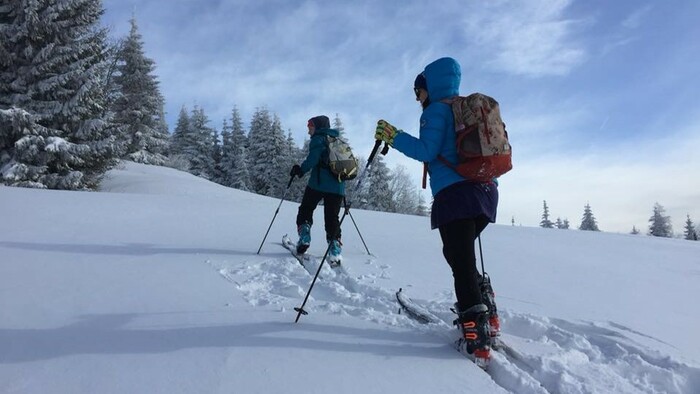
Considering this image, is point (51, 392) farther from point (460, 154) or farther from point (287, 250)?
point (287, 250)

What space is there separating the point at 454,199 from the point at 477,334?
0.98 m

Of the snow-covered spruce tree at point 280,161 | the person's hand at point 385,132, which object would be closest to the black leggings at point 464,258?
the person's hand at point 385,132

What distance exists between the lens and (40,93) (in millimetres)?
15695

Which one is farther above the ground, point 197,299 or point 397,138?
point 397,138

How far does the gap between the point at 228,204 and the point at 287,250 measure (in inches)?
208

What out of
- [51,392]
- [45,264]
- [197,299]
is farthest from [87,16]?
[51,392]

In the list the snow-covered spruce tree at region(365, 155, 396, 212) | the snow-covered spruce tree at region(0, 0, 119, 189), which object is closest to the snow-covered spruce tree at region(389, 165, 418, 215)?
the snow-covered spruce tree at region(365, 155, 396, 212)

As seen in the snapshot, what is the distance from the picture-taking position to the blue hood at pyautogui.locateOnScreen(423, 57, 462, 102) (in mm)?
3410

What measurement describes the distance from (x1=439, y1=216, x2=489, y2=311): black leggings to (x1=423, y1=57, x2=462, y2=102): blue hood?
1065 mm

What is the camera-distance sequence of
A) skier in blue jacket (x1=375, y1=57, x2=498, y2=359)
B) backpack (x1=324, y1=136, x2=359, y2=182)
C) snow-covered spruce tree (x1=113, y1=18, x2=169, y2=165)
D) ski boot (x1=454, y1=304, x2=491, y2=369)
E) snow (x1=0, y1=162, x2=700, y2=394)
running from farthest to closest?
snow-covered spruce tree (x1=113, y1=18, x2=169, y2=165) < backpack (x1=324, y1=136, x2=359, y2=182) < skier in blue jacket (x1=375, y1=57, x2=498, y2=359) < ski boot (x1=454, y1=304, x2=491, y2=369) < snow (x1=0, y1=162, x2=700, y2=394)

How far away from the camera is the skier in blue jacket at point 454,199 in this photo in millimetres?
2975

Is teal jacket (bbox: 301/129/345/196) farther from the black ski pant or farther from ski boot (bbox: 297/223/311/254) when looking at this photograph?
ski boot (bbox: 297/223/311/254)

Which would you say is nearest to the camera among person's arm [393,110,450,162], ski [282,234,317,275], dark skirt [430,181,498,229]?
dark skirt [430,181,498,229]

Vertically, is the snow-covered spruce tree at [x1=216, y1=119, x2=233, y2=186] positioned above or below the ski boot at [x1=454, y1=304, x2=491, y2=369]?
above
